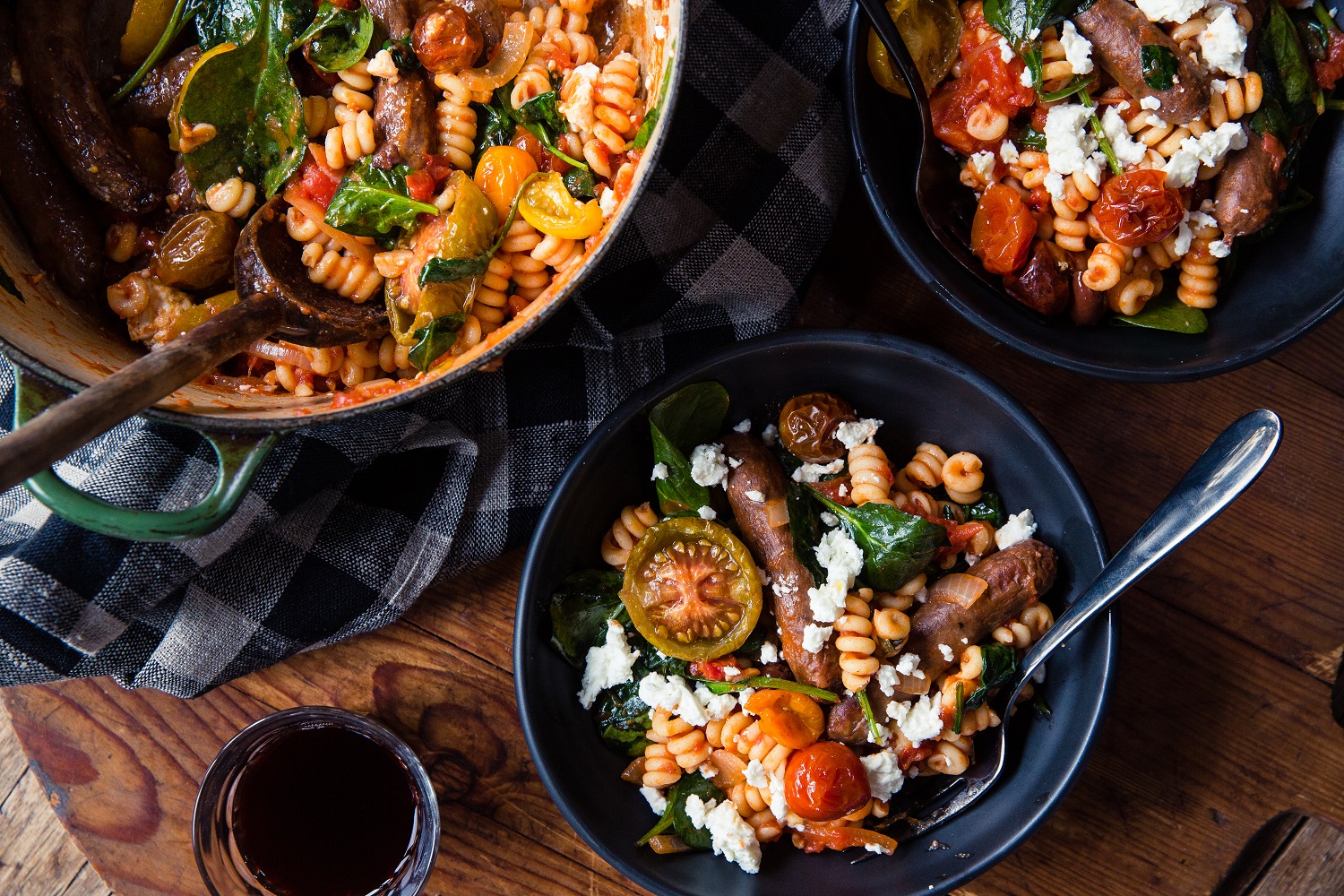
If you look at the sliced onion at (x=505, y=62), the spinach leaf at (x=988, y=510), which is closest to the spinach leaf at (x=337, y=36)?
the sliced onion at (x=505, y=62)

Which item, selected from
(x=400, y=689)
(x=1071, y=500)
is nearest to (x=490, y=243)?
(x=400, y=689)

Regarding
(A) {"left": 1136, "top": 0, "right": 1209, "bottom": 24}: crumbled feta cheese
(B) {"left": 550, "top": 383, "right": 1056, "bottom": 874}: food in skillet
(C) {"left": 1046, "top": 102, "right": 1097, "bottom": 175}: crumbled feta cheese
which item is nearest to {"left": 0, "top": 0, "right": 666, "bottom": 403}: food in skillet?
(B) {"left": 550, "top": 383, "right": 1056, "bottom": 874}: food in skillet

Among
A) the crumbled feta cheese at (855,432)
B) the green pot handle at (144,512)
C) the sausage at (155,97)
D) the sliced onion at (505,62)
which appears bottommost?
the crumbled feta cheese at (855,432)

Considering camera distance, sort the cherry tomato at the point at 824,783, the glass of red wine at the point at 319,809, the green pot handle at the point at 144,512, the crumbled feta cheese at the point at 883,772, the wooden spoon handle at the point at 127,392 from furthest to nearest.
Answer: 1. the glass of red wine at the point at 319,809
2. the crumbled feta cheese at the point at 883,772
3. the cherry tomato at the point at 824,783
4. the green pot handle at the point at 144,512
5. the wooden spoon handle at the point at 127,392

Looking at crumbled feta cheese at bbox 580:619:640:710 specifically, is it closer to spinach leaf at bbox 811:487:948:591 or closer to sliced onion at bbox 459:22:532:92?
spinach leaf at bbox 811:487:948:591

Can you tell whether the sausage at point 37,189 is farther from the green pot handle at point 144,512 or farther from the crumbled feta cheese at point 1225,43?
the crumbled feta cheese at point 1225,43

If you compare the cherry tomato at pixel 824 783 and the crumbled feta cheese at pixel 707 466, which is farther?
the crumbled feta cheese at pixel 707 466

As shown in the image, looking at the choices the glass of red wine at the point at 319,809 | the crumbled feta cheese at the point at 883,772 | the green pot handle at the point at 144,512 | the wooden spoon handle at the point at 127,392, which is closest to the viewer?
the wooden spoon handle at the point at 127,392
